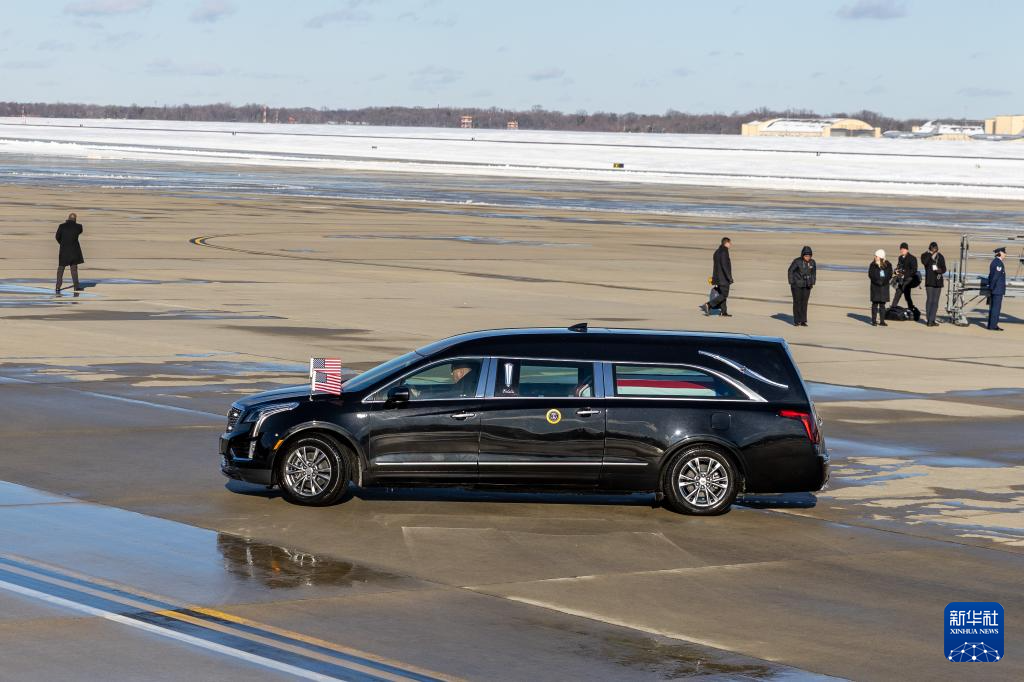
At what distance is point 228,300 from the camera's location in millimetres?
34312

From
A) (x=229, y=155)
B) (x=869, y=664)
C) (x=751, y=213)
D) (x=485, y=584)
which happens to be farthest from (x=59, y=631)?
(x=229, y=155)

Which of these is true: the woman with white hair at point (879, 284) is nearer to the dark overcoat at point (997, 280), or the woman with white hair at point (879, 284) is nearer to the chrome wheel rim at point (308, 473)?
the dark overcoat at point (997, 280)

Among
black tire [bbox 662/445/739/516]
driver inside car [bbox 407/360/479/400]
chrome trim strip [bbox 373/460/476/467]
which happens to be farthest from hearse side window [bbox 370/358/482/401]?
black tire [bbox 662/445/739/516]

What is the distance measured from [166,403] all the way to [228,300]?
14.0 metres

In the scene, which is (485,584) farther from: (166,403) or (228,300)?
(228,300)

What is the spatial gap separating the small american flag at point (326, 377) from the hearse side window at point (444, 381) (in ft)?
1.36

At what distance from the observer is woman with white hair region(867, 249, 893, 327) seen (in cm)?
3225

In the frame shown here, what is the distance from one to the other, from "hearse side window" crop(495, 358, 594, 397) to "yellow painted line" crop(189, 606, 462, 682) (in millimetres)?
4622

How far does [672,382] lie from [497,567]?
324cm

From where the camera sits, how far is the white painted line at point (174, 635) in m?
9.59

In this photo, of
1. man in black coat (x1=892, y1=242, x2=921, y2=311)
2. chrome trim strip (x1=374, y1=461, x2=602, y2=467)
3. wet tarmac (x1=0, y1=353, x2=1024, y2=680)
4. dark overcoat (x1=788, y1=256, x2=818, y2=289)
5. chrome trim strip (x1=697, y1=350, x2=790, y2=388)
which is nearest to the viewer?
wet tarmac (x1=0, y1=353, x2=1024, y2=680)

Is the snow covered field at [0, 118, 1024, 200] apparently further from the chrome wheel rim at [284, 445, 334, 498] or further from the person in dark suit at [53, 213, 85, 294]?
the chrome wheel rim at [284, 445, 334, 498]

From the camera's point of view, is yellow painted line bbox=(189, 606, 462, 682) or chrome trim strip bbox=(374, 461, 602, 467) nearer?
yellow painted line bbox=(189, 606, 462, 682)

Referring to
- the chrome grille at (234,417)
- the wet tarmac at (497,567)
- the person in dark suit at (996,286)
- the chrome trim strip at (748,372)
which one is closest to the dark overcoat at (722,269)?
the person in dark suit at (996,286)
